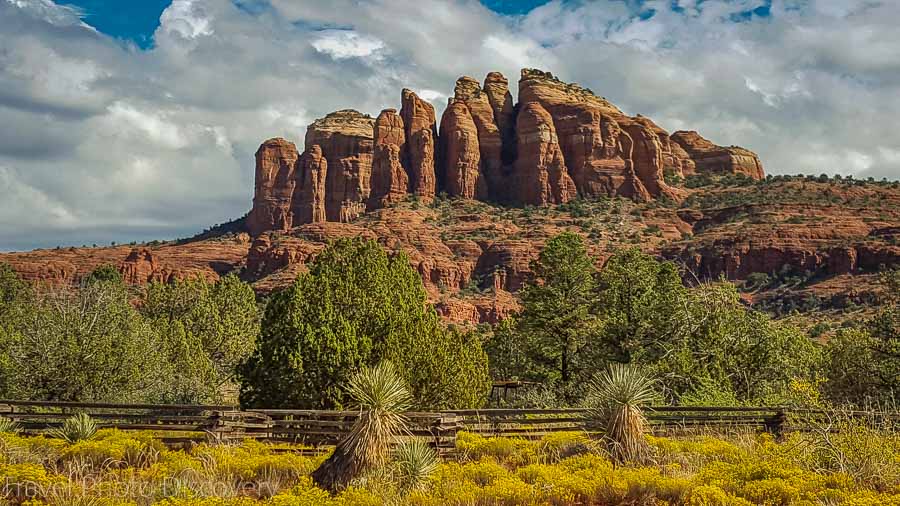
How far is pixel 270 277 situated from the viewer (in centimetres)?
10800

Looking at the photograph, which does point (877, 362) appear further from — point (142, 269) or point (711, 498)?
point (142, 269)

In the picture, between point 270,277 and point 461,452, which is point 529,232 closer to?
point 270,277

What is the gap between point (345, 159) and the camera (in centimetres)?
14925

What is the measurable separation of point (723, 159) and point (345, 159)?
264 feet

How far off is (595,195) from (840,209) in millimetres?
40416

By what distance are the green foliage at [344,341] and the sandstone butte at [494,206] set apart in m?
76.8

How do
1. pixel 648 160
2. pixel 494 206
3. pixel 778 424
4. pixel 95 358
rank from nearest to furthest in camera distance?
pixel 778 424 < pixel 95 358 < pixel 648 160 < pixel 494 206

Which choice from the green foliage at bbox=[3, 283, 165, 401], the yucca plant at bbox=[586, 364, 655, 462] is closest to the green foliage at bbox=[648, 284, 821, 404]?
the yucca plant at bbox=[586, 364, 655, 462]

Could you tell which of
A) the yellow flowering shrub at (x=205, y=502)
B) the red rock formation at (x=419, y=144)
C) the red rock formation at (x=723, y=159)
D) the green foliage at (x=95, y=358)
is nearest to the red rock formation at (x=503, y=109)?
the red rock formation at (x=419, y=144)

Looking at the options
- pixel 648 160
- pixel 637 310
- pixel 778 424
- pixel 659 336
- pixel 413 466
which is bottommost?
pixel 413 466

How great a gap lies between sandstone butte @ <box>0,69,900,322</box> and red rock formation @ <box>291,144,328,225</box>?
290 millimetres

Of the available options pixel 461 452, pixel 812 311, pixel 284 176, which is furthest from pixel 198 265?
pixel 461 452

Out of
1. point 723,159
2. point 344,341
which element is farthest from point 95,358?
point 723,159

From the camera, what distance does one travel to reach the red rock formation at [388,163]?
141 meters
